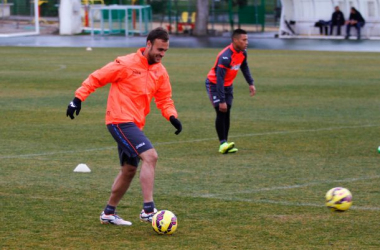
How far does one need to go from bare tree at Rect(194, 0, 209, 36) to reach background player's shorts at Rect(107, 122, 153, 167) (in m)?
44.2

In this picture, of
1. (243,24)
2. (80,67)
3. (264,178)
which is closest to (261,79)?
(80,67)

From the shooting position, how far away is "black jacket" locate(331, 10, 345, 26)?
46.3m

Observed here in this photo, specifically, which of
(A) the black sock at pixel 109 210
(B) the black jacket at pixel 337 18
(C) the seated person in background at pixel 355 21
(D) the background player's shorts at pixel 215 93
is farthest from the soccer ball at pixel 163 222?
(B) the black jacket at pixel 337 18

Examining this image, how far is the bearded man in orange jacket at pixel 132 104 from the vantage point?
7.64m

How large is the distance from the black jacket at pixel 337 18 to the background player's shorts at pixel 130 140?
131 feet

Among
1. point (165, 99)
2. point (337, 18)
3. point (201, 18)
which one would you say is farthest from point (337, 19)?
point (165, 99)

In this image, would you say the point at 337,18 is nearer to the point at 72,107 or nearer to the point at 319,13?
the point at 319,13

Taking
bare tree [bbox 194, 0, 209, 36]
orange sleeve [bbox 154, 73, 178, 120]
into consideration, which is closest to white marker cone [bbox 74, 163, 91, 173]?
orange sleeve [bbox 154, 73, 178, 120]

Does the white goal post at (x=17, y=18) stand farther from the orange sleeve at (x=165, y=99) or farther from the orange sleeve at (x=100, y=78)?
the orange sleeve at (x=100, y=78)

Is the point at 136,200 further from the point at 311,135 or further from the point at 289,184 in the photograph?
the point at 311,135

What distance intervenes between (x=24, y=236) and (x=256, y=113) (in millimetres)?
11217

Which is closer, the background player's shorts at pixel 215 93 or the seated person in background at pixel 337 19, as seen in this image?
the background player's shorts at pixel 215 93

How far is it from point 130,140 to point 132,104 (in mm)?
373

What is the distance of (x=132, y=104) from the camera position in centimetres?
780
